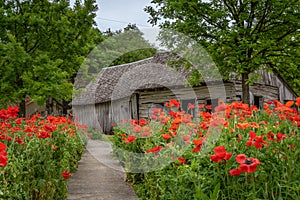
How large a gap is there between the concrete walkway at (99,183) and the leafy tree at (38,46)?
16.4ft

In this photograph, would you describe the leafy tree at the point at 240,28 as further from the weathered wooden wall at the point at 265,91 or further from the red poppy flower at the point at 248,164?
the red poppy flower at the point at 248,164

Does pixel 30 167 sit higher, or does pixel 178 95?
pixel 178 95

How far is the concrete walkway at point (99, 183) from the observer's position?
5523 millimetres

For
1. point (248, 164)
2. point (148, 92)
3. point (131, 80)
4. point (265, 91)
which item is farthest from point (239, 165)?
point (131, 80)

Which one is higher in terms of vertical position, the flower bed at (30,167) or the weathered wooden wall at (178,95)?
the weathered wooden wall at (178,95)

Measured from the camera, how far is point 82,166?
8773mm

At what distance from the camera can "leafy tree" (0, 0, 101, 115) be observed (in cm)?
1260

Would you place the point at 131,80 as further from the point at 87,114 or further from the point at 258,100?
the point at 258,100

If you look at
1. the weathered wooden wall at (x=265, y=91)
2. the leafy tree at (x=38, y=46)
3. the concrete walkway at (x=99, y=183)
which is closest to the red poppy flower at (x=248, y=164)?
the concrete walkway at (x=99, y=183)

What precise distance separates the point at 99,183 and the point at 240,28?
7.56 m

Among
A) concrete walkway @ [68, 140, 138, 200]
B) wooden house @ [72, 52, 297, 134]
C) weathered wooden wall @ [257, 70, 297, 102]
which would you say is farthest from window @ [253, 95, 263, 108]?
concrete walkway @ [68, 140, 138, 200]

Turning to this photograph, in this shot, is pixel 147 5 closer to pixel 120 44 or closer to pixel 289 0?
pixel 289 0

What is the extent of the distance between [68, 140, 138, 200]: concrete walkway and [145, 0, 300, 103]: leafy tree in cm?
559

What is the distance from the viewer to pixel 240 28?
11.5m
